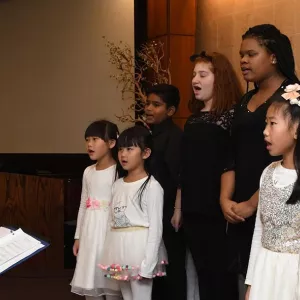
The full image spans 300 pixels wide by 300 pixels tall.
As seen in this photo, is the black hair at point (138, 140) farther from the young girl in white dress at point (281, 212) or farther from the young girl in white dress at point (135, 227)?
the young girl in white dress at point (281, 212)

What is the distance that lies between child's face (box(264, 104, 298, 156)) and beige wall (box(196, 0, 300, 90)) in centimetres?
185

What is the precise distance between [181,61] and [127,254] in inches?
120

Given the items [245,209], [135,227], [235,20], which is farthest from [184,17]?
[245,209]

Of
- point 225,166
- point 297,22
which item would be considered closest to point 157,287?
point 225,166

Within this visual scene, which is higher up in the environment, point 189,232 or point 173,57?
point 173,57

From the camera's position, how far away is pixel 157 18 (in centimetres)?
630

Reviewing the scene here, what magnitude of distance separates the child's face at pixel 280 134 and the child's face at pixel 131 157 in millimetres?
1135

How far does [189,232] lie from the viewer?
10.7 feet

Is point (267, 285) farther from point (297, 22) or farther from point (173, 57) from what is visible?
point (173, 57)

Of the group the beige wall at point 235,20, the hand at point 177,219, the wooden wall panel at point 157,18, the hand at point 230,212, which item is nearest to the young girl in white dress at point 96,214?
the hand at point 177,219

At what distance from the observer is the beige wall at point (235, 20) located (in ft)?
14.3

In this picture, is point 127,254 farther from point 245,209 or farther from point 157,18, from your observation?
point 157,18

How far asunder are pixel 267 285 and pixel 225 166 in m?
0.70

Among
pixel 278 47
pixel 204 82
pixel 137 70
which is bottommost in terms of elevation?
pixel 204 82
